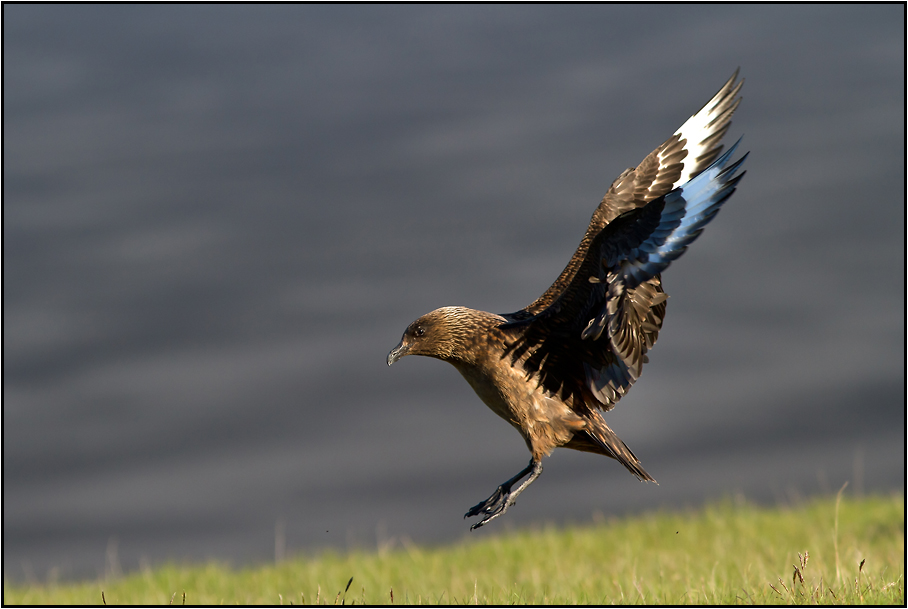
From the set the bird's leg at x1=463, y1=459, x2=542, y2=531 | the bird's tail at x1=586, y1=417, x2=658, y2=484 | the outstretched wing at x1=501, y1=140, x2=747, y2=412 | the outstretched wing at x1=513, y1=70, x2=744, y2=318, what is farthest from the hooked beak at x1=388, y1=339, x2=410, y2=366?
the outstretched wing at x1=513, y1=70, x2=744, y2=318

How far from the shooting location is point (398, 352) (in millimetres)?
5641

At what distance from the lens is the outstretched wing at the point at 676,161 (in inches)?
254

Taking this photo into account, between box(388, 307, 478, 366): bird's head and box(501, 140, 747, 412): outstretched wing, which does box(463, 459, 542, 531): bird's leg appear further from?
box(388, 307, 478, 366): bird's head

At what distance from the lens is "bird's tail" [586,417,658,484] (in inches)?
223

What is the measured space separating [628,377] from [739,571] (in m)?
2.39

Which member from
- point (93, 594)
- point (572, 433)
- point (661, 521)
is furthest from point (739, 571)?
point (93, 594)

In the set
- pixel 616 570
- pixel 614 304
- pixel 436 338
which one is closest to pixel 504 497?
pixel 436 338

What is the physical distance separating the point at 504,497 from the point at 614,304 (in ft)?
4.80

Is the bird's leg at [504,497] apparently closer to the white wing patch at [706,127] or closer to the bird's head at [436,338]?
the bird's head at [436,338]

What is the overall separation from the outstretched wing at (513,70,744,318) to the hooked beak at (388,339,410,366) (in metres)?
1.66

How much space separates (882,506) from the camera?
11.3 metres

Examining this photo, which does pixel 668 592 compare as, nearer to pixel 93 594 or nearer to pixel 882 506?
pixel 93 594

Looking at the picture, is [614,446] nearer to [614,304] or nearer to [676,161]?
[614,304]

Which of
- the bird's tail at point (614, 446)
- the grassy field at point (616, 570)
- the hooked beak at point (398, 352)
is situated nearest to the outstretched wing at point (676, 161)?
the bird's tail at point (614, 446)
